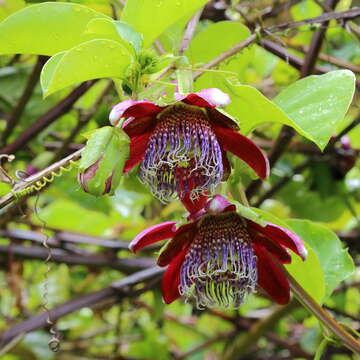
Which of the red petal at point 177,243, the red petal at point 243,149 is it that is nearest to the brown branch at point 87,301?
the red petal at point 177,243

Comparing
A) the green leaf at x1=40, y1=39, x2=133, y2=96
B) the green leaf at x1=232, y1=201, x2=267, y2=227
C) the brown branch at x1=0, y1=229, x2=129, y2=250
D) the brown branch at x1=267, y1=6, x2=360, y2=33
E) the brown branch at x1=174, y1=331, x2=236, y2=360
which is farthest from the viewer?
the brown branch at x1=174, y1=331, x2=236, y2=360

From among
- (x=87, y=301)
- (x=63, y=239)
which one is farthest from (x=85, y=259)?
(x=87, y=301)

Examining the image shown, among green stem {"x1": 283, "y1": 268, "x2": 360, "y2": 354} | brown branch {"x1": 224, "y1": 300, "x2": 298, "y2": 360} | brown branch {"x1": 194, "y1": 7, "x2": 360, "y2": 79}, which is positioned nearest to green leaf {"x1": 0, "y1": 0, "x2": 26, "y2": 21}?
brown branch {"x1": 194, "y1": 7, "x2": 360, "y2": 79}

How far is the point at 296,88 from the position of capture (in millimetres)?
709

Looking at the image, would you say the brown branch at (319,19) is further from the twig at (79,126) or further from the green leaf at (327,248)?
the twig at (79,126)

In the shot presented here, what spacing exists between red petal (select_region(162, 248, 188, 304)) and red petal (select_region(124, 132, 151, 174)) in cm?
12

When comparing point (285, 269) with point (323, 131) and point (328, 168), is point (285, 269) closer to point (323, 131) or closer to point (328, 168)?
point (323, 131)

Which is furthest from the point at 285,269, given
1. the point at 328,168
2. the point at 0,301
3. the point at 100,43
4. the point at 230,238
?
the point at 0,301

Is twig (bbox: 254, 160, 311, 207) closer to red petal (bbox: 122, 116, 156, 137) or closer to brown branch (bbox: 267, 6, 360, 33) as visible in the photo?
brown branch (bbox: 267, 6, 360, 33)

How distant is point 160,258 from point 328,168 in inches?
29.6

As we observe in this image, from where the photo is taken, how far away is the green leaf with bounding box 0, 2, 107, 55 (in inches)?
25.7

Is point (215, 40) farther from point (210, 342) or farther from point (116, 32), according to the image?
point (210, 342)

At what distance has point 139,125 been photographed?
2.24 ft

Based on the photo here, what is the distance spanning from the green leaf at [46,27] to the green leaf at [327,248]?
367mm
